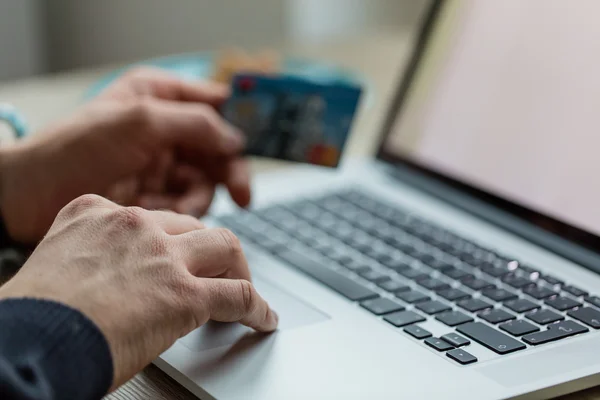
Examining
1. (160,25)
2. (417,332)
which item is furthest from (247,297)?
(160,25)

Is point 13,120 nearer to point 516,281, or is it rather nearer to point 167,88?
point 167,88

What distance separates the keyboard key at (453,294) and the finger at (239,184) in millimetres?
259

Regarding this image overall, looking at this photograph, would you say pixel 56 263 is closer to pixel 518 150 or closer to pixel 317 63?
pixel 518 150

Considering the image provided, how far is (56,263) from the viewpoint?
Answer: 453mm

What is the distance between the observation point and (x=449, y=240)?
71cm

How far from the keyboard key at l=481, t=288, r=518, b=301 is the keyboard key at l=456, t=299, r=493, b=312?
0.04 feet

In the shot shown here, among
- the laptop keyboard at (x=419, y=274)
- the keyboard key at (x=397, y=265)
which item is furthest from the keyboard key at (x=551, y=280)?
the keyboard key at (x=397, y=265)

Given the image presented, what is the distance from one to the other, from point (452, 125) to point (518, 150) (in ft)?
0.31

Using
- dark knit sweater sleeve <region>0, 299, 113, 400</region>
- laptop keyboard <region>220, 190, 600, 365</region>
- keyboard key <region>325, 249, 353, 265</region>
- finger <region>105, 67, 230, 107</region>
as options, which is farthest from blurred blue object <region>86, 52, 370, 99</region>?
dark knit sweater sleeve <region>0, 299, 113, 400</region>

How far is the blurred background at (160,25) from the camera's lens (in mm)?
1874

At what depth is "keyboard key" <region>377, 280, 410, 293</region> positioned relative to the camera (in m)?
0.61

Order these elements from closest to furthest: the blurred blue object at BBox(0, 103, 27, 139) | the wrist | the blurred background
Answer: the wrist < the blurred blue object at BBox(0, 103, 27, 139) < the blurred background

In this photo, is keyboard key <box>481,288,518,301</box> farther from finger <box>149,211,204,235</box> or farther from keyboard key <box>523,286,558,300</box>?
finger <box>149,211,204,235</box>

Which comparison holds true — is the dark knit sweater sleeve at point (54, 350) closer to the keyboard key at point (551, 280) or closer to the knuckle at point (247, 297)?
the knuckle at point (247, 297)
